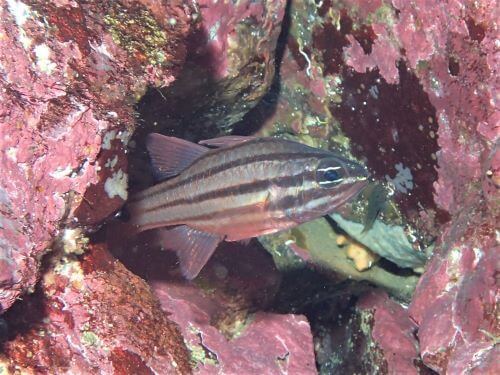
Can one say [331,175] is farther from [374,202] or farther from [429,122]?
[374,202]

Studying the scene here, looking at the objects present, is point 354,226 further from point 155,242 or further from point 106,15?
point 106,15

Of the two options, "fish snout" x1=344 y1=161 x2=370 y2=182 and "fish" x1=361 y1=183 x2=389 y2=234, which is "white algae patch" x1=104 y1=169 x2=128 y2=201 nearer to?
"fish snout" x1=344 y1=161 x2=370 y2=182

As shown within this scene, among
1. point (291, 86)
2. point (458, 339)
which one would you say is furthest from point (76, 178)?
point (291, 86)

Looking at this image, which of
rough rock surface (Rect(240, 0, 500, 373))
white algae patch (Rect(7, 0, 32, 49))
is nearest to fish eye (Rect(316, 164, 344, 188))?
rough rock surface (Rect(240, 0, 500, 373))

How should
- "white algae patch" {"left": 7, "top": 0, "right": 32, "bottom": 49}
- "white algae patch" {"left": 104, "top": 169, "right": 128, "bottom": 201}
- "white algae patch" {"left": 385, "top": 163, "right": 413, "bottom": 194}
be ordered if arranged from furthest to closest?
"white algae patch" {"left": 385, "top": 163, "right": 413, "bottom": 194}, "white algae patch" {"left": 104, "top": 169, "right": 128, "bottom": 201}, "white algae patch" {"left": 7, "top": 0, "right": 32, "bottom": 49}

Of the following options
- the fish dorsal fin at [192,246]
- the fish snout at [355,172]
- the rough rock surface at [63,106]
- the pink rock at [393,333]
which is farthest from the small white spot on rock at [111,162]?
the pink rock at [393,333]
